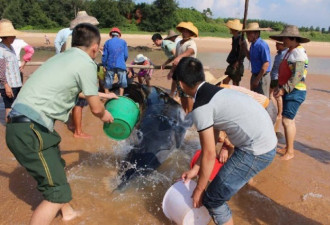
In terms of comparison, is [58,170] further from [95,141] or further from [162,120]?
[95,141]

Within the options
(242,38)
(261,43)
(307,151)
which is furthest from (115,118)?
(242,38)

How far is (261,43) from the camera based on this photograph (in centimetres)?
567

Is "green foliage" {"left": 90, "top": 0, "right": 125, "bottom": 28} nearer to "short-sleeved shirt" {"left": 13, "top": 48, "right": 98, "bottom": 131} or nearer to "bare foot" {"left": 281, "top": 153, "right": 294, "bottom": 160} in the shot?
"bare foot" {"left": 281, "top": 153, "right": 294, "bottom": 160}

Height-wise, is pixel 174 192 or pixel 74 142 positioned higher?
pixel 174 192

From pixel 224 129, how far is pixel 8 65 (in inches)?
162

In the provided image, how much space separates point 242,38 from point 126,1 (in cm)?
5439

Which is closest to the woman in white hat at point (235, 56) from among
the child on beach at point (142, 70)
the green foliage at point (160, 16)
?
the child on beach at point (142, 70)

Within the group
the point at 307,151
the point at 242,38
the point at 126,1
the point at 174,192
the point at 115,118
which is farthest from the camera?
the point at 126,1

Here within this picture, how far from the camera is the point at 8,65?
510cm

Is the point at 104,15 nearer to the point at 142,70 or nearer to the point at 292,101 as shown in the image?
the point at 142,70

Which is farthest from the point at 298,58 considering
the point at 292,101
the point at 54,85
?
the point at 54,85

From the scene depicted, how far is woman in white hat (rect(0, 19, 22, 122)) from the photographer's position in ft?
16.1

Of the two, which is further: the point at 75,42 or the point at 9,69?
the point at 9,69

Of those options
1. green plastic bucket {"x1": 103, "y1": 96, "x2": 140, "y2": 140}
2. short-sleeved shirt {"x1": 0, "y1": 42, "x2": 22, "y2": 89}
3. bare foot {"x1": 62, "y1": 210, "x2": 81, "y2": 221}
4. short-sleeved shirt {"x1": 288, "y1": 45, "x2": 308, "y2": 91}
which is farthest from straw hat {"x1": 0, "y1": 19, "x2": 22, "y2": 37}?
short-sleeved shirt {"x1": 288, "y1": 45, "x2": 308, "y2": 91}
